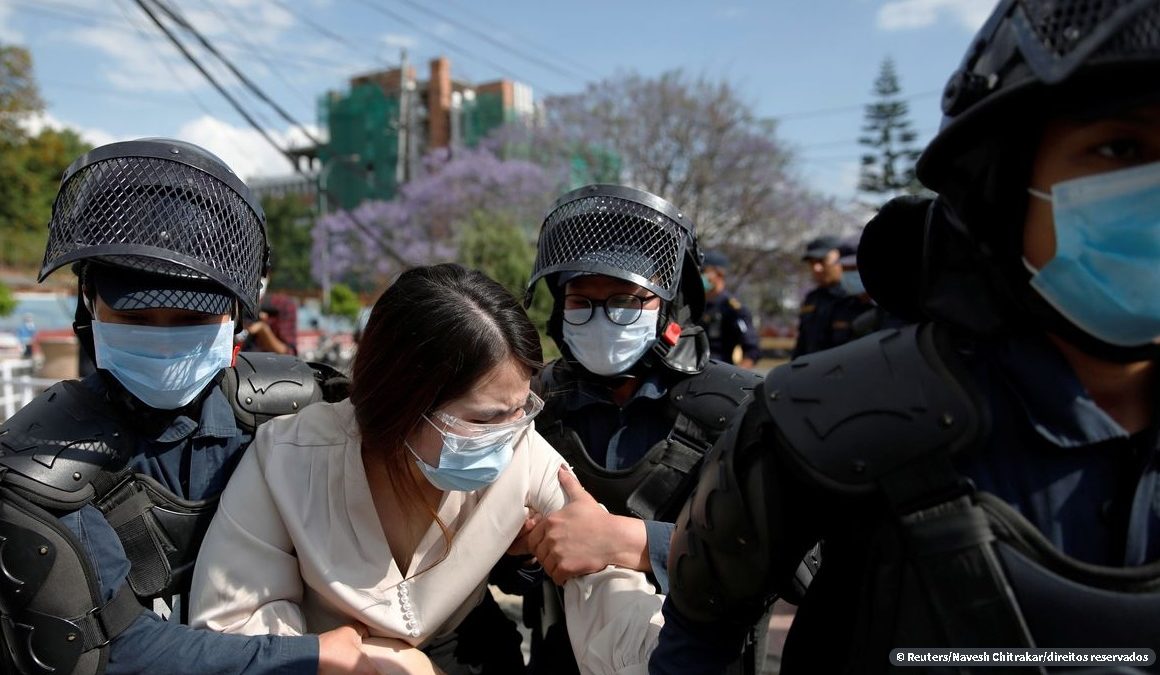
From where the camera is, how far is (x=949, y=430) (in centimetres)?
87

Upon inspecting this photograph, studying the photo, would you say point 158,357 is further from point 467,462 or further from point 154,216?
point 467,462

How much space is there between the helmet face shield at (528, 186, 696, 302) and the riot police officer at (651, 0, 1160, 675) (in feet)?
3.71

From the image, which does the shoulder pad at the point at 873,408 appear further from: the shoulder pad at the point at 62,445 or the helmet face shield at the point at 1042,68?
the shoulder pad at the point at 62,445

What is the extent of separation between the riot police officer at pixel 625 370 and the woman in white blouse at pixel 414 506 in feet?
0.85

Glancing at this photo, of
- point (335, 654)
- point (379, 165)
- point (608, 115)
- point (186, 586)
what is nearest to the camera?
point (335, 654)

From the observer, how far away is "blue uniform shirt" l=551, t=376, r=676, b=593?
2105mm

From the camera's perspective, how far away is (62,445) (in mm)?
→ 1461

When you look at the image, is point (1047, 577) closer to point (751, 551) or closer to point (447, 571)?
point (751, 551)

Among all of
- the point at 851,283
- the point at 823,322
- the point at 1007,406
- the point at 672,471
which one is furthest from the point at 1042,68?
the point at 823,322

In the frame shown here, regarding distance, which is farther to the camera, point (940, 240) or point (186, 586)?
point (186, 586)

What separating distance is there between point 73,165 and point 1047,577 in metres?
1.89

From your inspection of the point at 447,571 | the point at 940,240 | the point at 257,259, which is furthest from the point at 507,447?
the point at 940,240

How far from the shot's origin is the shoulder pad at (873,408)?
882 mm

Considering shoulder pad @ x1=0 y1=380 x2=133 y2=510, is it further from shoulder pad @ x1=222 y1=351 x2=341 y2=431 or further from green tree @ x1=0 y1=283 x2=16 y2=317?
green tree @ x1=0 y1=283 x2=16 y2=317
